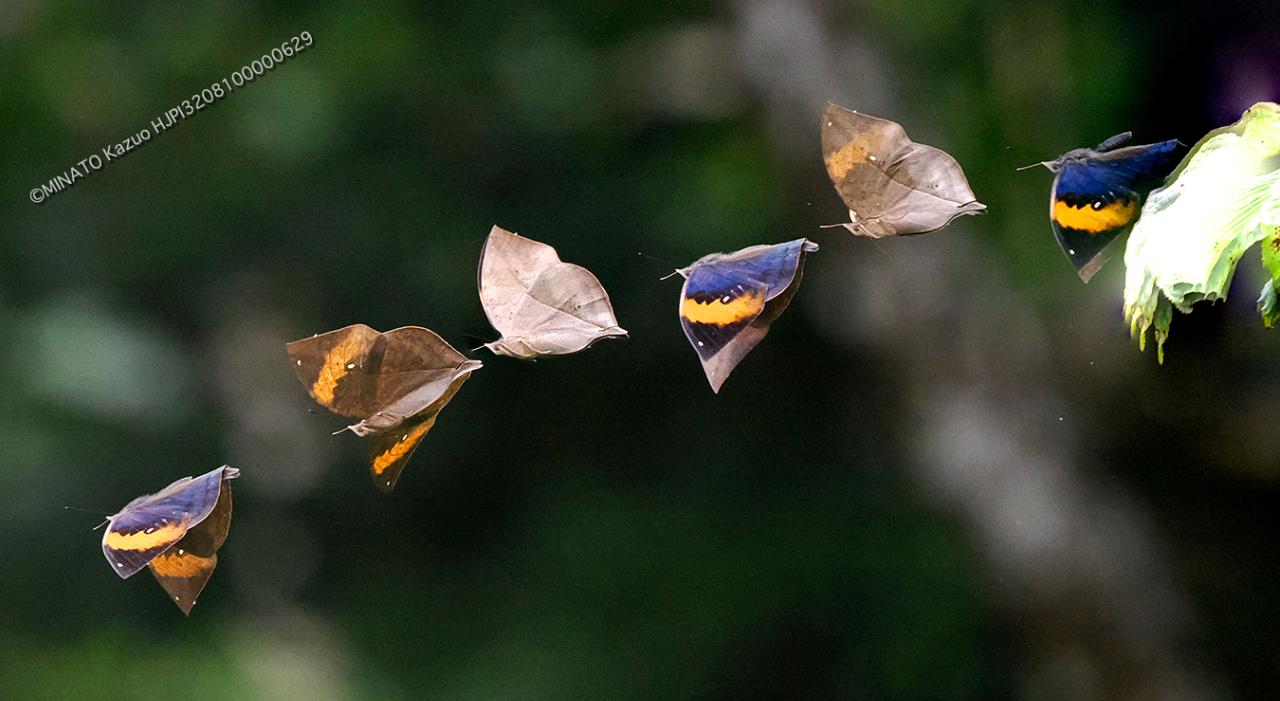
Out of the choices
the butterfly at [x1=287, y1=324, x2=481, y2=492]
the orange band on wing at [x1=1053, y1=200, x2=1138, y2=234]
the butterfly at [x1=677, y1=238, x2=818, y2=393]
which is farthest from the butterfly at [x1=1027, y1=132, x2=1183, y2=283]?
the butterfly at [x1=287, y1=324, x2=481, y2=492]

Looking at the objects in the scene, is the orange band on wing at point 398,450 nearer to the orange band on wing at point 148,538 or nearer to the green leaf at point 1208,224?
the orange band on wing at point 148,538

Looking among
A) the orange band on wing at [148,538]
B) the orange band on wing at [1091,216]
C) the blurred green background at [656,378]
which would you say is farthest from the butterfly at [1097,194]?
the blurred green background at [656,378]

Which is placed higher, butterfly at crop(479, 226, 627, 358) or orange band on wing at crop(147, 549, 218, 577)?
butterfly at crop(479, 226, 627, 358)

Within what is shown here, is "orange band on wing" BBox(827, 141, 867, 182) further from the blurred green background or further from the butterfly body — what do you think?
the blurred green background

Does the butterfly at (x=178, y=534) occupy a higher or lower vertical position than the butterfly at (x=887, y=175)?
lower

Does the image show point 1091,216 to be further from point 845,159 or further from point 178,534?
point 178,534

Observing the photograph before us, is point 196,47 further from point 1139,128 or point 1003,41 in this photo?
point 1139,128

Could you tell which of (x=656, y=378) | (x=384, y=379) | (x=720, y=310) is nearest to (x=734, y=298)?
(x=720, y=310)
